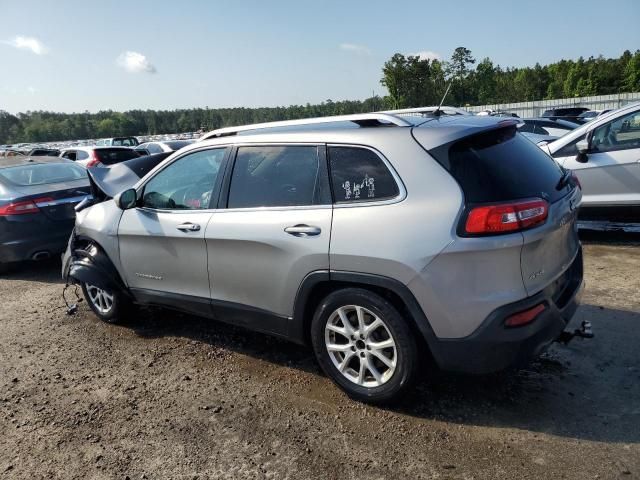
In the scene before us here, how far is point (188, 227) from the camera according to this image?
150 inches

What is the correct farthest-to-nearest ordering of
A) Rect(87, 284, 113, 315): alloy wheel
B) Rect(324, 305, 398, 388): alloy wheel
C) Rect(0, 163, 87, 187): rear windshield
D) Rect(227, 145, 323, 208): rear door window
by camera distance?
Rect(0, 163, 87, 187): rear windshield < Rect(87, 284, 113, 315): alloy wheel < Rect(227, 145, 323, 208): rear door window < Rect(324, 305, 398, 388): alloy wheel

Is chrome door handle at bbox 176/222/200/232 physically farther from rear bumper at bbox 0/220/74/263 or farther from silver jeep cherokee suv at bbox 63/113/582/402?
rear bumper at bbox 0/220/74/263

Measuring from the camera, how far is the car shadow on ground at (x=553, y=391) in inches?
113

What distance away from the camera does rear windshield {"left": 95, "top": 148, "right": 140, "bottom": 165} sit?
A: 48.4 feet

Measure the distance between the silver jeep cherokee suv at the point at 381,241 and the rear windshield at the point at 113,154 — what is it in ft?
39.4

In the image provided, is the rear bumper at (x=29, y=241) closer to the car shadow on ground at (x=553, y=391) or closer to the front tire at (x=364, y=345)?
the car shadow on ground at (x=553, y=391)

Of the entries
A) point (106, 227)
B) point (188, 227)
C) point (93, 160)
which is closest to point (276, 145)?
point (188, 227)

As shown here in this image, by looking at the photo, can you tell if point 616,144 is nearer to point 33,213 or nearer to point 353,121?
point 353,121

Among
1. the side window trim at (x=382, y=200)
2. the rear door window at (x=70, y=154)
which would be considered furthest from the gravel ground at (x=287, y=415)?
the rear door window at (x=70, y=154)

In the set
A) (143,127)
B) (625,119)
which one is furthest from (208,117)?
(625,119)

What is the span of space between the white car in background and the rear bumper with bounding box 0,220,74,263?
6.86 m

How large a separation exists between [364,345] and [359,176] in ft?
3.43

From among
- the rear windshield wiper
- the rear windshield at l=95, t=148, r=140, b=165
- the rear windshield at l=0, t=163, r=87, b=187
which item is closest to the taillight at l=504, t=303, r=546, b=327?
the rear windshield wiper

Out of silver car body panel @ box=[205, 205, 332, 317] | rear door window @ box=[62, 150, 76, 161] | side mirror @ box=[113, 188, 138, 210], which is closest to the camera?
A: silver car body panel @ box=[205, 205, 332, 317]
